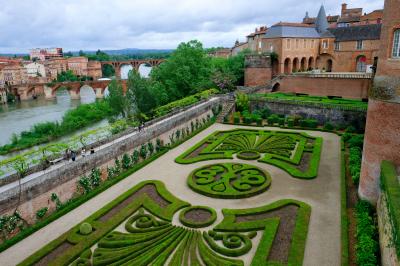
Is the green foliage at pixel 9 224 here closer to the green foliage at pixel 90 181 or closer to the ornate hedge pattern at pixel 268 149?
the green foliage at pixel 90 181

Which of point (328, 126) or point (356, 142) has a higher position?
point (356, 142)

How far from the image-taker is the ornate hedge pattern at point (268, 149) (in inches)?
914

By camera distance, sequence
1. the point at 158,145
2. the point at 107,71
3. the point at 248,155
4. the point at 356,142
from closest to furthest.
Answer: the point at 356,142 < the point at 248,155 < the point at 158,145 < the point at 107,71

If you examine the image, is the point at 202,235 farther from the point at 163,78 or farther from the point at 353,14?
the point at 353,14

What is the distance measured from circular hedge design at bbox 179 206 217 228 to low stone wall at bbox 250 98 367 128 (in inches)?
857

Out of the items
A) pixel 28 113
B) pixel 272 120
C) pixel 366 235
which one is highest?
pixel 272 120

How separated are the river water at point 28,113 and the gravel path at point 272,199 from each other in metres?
33.1

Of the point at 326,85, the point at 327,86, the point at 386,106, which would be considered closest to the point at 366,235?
the point at 386,106

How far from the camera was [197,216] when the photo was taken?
17.0 metres

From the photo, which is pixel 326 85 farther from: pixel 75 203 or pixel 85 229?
pixel 85 229

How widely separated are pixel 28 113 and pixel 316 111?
57.3 m

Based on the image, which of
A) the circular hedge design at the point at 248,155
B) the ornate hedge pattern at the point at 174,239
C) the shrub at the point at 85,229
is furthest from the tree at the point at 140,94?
the shrub at the point at 85,229

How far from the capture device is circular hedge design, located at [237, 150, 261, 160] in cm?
2491

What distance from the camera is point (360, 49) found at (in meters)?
48.0
